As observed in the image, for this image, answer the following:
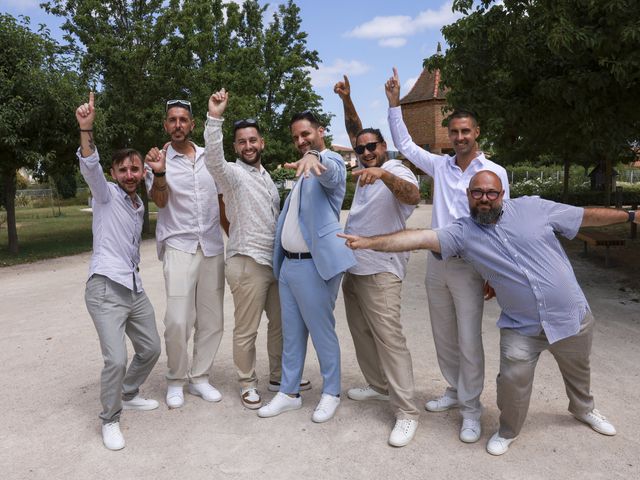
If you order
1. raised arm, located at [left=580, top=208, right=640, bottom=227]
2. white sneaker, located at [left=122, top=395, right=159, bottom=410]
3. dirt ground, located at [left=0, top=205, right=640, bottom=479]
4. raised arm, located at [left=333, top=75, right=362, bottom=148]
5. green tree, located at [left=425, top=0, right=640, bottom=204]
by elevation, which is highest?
green tree, located at [left=425, top=0, right=640, bottom=204]

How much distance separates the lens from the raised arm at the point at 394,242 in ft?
11.0

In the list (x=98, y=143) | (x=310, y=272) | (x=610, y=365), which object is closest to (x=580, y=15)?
(x=610, y=365)

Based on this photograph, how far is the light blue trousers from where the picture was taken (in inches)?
158

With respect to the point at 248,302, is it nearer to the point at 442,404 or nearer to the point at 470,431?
the point at 442,404

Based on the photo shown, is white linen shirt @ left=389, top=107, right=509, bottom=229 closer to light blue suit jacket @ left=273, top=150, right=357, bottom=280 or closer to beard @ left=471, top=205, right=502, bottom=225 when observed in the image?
beard @ left=471, top=205, right=502, bottom=225

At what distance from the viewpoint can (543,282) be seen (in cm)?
342

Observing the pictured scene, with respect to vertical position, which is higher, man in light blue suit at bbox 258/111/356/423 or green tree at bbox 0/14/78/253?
green tree at bbox 0/14/78/253

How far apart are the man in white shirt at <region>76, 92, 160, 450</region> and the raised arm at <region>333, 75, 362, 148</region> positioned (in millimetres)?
1637

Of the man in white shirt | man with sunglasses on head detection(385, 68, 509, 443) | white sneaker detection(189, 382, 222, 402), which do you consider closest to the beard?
man with sunglasses on head detection(385, 68, 509, 443)

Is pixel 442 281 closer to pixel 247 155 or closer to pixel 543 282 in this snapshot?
pixel 543 282

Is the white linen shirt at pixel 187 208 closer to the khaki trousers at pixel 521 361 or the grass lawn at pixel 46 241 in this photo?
the khaki trousers at pixel 521 361

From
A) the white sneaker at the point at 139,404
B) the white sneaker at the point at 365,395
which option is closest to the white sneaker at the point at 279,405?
the white sneaker at the point at 365,395

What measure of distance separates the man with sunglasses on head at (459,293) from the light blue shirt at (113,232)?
2163 mm

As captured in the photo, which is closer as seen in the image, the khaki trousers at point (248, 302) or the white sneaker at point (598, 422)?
the white sneaker at point (598, 422)
